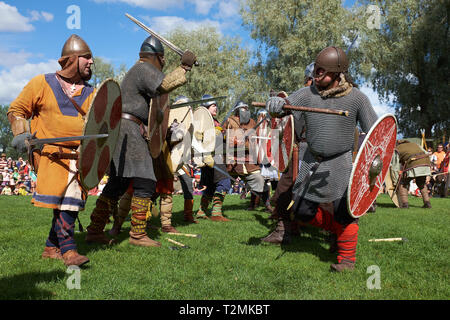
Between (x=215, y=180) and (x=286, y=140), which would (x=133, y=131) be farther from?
(x=215, y=180)

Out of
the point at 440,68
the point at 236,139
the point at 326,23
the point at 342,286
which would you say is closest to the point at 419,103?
the point at 440,68

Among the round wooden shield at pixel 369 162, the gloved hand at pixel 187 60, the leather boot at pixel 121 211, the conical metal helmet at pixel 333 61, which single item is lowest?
the leather boot at pixel 121 211

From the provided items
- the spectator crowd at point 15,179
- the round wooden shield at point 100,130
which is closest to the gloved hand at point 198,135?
the round wooden shield at point 100,130

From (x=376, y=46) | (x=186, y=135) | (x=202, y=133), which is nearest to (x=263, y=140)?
(x=202, y=133)

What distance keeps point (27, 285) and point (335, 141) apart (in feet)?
8.69

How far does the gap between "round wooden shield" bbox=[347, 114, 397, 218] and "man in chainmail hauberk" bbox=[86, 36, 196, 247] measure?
5.75 ft

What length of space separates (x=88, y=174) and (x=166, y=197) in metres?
2.24

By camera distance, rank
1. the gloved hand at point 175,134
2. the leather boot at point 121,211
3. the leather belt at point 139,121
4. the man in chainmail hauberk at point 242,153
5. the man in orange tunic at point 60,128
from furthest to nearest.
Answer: the man in chainmail hauberk at point 242,153
the gloved hand at point 175,134
the leather boot at point 121,211
the leather belt at point 139,121
the man in orange tunic at point 60,128

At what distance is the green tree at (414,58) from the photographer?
18281mm

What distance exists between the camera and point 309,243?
442cm

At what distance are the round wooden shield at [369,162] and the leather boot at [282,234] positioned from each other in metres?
1.30

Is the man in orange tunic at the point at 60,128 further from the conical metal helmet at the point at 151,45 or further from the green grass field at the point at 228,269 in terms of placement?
the conical metal helmet at the point at 151,45

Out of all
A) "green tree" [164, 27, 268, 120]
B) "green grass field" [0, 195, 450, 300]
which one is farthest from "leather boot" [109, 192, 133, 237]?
"green tree" [164, 27, 268, 120]

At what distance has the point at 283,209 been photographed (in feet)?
14.2
